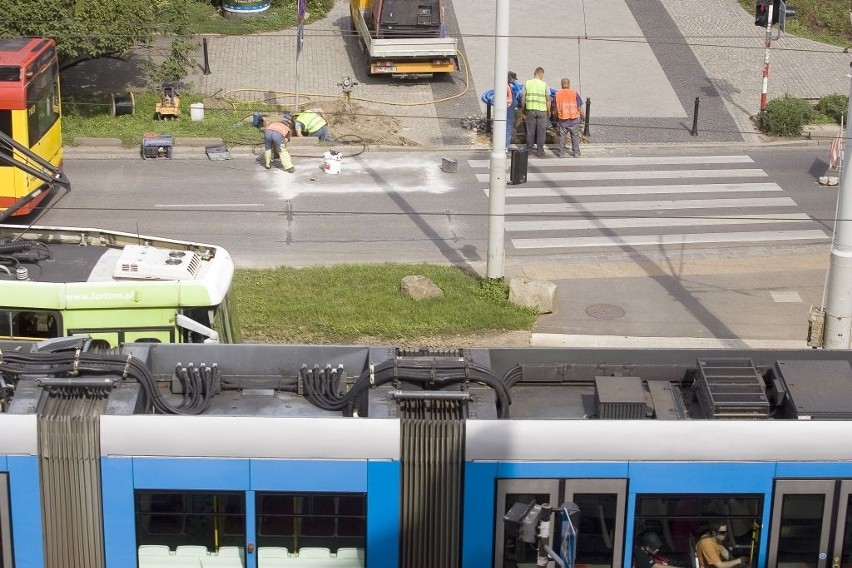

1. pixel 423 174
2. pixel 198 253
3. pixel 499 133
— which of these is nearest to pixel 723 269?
pixel 499 133

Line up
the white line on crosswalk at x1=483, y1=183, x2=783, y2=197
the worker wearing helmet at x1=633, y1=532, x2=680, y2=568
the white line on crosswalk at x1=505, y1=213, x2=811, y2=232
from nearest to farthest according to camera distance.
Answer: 1. the worker wearing helmet at x1=633, y1=532, x2=680, y2=568
2. the white line on crosswalk at x1=505, y1=213, x2=811, y2=232
3. the white line on crosswalk at x1=483, y1=183, x2=783, y2=197

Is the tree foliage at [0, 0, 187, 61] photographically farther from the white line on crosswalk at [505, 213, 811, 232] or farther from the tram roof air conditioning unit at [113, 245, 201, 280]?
the tram roof air conditioning unit at [113, 245, 201, 280]

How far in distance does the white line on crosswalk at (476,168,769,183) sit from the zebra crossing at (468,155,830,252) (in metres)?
0.02

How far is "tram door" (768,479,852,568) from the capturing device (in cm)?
1091

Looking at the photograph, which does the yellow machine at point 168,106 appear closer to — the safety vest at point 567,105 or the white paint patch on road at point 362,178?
the white paint patch on road at point 362,178

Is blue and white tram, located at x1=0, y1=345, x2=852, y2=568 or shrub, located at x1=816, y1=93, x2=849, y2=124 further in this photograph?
shrub, located at x1=816, y1=93, x2=849, y2=124

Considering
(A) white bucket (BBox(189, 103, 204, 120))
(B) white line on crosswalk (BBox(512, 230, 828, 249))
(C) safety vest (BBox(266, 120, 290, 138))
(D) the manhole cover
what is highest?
(C) safety vest (BBox(266, 120, 290, 138))

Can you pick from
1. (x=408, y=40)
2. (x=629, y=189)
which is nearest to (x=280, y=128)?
(x=408, y=40)

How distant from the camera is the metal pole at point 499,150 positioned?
19156 mm

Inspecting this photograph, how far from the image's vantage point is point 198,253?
15.5 m

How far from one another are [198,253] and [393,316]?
4.67 metres

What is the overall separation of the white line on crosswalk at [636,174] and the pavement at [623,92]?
62.6 inches

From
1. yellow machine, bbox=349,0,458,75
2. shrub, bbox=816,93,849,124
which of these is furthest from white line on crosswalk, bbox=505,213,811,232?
yellow machine, bbox=349,0,458,75

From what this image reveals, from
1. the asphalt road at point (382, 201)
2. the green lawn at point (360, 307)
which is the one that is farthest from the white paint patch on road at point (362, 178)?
the green lawn at point (360, 307)
